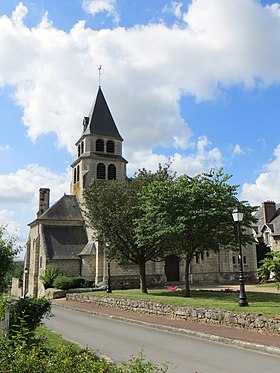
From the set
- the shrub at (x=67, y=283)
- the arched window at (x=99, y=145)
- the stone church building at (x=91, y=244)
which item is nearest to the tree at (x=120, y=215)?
the shrub at (x=67, y=283)

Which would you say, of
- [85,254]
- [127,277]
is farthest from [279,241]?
[85,254]

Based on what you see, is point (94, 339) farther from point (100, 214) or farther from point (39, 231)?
point (39, 231)

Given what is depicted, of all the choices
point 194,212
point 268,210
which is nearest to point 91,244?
point 194,212

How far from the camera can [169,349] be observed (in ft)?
33.0

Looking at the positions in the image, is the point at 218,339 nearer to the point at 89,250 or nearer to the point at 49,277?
the point at 49,277

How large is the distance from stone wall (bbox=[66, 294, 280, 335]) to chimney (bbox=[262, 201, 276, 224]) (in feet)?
104

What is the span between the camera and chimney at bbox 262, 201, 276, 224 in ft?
156

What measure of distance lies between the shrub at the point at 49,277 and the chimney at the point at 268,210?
27296 mm

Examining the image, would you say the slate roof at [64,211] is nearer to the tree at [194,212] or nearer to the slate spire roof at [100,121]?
the slate spire roof at [100,121]

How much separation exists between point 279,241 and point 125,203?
2466cm

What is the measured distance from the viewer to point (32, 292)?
39.2 metres

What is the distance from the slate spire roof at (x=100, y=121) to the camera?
44.1 m

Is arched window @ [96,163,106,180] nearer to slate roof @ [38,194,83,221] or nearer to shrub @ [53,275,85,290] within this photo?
slate roof @ [38,194,83,221]

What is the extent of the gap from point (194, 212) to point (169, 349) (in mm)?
9608
